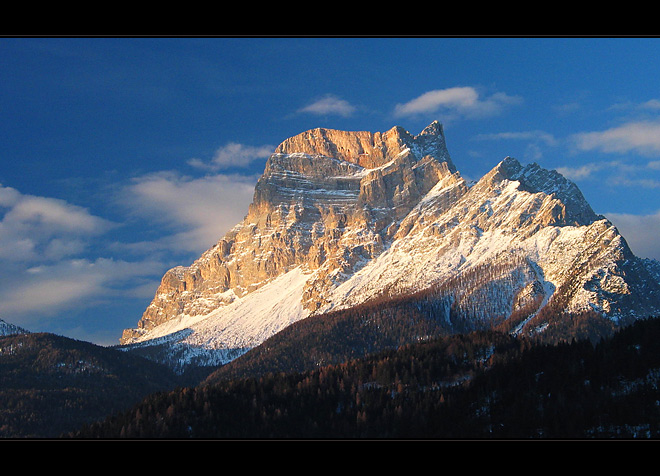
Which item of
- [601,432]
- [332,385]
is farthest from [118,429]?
[601,432]

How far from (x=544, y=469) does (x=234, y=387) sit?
11569cm

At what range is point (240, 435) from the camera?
581ft

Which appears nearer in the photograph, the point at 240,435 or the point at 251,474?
the point at 251,474

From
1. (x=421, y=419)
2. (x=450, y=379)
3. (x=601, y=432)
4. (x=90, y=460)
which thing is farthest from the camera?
(x=450, y=379)
